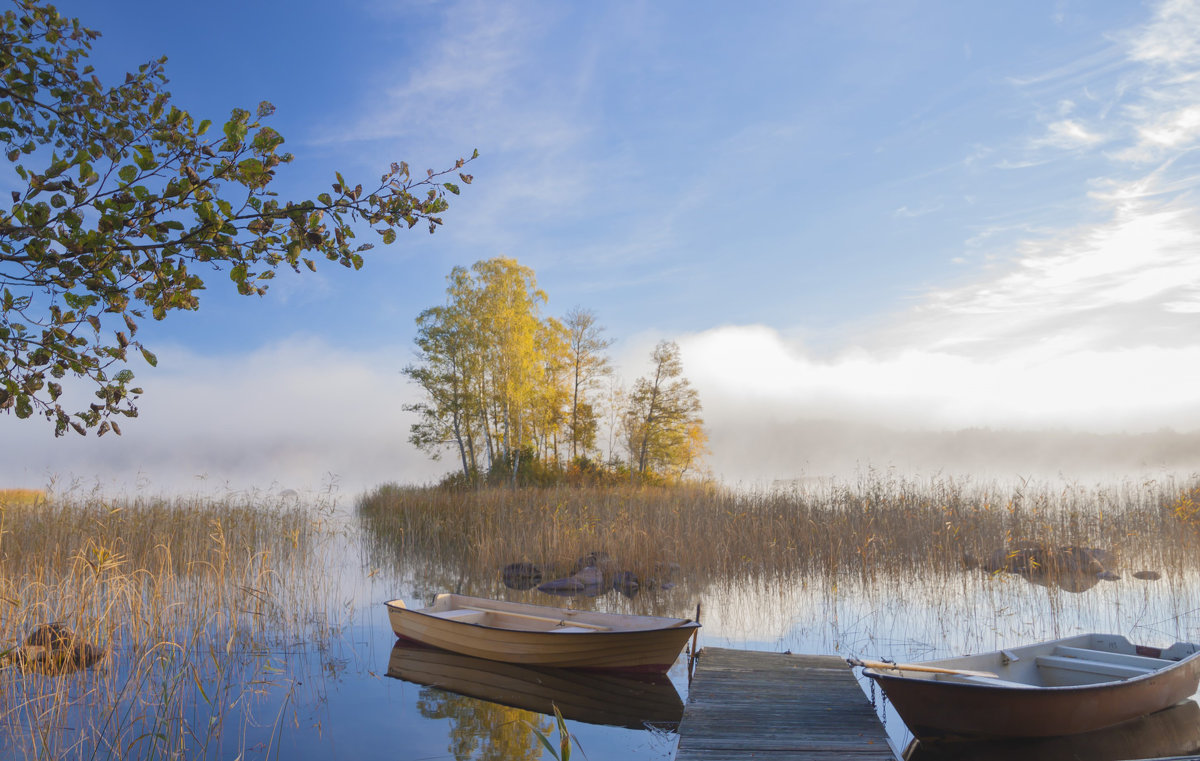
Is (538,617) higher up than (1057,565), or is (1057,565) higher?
(1057,565)

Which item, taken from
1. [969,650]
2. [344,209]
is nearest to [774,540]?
[969,650]

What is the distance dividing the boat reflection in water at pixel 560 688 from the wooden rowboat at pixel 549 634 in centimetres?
11

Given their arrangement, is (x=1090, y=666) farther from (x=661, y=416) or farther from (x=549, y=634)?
(x=661, y=416)

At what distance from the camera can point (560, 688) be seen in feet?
22.7

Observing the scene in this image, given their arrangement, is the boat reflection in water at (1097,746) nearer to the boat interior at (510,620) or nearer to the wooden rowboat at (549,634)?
the wooden rowboat at (549,634)

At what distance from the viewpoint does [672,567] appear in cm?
1163

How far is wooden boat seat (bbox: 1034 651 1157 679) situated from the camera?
559 cm

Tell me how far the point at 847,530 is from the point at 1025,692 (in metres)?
7.80

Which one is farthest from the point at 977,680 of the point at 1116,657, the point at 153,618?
the point at 153,618

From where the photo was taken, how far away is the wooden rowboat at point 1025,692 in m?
4.78

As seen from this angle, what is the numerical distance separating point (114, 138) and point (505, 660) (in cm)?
571

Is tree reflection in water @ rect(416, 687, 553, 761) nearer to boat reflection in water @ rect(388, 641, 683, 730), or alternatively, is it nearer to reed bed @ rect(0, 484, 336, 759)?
boat reflection in water @ rect(388, 641, 683, 730)

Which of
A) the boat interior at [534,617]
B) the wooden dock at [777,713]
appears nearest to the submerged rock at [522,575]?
the boat interior at [534,617]

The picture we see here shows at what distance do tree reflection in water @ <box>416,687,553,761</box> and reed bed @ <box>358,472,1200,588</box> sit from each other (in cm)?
497
